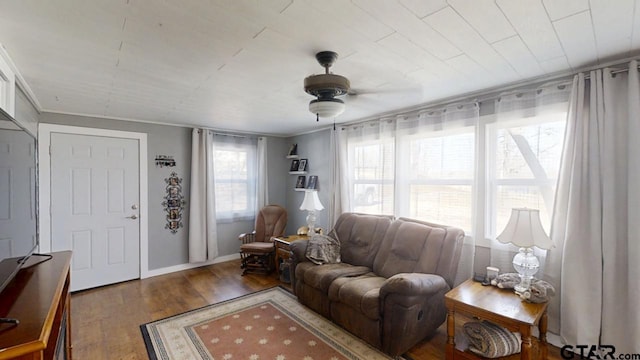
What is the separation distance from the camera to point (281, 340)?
2443 mm

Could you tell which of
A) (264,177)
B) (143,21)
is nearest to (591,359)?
(143,21)

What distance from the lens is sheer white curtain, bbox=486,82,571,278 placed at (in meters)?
2.34

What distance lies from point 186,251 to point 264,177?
1.72 m

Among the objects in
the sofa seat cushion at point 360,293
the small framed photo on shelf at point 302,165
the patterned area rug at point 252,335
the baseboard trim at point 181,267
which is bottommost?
the patterned area rug at point 252,335

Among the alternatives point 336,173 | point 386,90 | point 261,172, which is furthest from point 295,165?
point 386,90

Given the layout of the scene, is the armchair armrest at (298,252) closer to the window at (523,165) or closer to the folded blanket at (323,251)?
the folded blanket at (323,251)

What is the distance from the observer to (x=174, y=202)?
4246mm

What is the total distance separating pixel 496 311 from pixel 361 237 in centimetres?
159

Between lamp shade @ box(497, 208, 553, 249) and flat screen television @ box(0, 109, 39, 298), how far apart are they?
9.43 feet

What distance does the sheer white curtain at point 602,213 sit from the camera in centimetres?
193

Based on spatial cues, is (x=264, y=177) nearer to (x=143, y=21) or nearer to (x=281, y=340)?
(x=281, y=340)

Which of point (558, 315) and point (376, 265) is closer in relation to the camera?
point (558, 315)

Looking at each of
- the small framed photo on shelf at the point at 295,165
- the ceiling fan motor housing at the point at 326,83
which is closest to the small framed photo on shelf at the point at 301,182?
the small framed photo on shelf at the point at 295,165

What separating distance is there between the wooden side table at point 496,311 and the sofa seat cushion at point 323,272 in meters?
1.00
